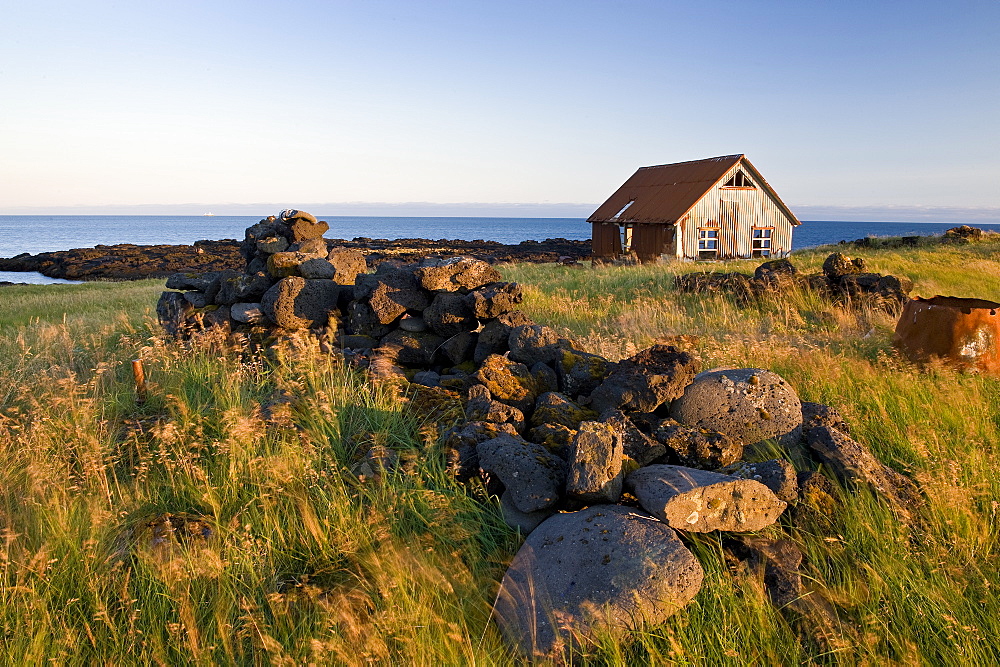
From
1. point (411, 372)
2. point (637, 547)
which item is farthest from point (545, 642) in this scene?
point (411, 372)

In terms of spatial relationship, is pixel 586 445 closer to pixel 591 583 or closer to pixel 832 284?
pixel 591 583

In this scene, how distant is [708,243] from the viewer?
100 feet

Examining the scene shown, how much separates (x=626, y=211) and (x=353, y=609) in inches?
1286

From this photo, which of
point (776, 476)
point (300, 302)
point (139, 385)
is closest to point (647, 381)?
point (776, 476)

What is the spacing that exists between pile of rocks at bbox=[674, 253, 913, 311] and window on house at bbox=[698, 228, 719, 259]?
17004 mm

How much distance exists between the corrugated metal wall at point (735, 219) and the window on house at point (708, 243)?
253 millimetres

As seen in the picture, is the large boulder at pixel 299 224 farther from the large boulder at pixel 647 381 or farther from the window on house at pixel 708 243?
the window on house at pixel 708 243

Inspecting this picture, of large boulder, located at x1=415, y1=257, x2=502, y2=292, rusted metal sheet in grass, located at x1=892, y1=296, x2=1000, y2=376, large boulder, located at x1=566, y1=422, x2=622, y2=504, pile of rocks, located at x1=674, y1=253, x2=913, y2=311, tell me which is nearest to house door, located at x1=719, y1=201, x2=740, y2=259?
pile of rocks, located at x1=674, y1=253, x2=913, y2=311

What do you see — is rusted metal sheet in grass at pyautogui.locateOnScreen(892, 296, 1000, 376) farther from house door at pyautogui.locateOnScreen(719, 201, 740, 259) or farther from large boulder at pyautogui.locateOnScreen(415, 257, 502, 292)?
house door at pyautogui.locateOnScreen(719, 201, 740, 259)

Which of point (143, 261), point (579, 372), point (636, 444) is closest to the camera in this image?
point (636, 444)

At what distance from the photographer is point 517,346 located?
20.4ft

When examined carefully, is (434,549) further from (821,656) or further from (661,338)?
(661,338)

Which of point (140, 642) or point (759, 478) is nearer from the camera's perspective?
point (140, 642)

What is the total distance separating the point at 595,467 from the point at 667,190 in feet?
103
